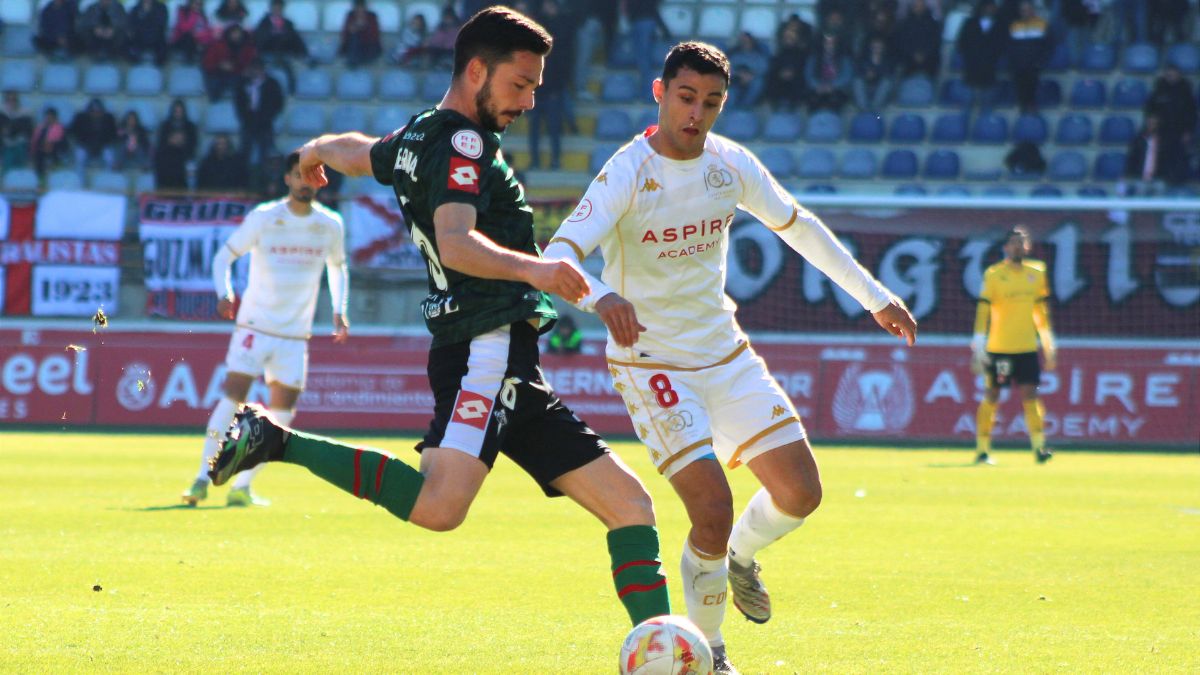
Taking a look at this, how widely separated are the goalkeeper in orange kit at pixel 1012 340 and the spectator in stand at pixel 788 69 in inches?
325

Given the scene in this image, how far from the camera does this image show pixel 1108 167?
A: 24.8 metres

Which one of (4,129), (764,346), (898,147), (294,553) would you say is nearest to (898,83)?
(898,147)

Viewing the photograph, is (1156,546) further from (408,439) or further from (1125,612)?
(408,439)

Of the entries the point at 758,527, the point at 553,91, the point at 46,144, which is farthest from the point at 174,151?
the point at 758,527

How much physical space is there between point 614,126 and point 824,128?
11.1ft

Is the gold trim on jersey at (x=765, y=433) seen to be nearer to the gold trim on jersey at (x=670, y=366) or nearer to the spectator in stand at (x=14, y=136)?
the gold trim on jersey at (x=670, y=366)

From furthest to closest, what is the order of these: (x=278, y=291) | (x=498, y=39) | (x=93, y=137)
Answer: (x=93, y=137) < (x=278, y=291) < (x=498, y=39)

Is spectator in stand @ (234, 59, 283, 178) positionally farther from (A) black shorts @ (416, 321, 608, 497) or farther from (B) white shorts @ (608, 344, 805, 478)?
(A) black shorts @ (416, 321, 608, 497)

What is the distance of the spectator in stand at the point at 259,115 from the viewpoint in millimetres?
23766

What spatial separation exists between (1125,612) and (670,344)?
2.47 metres

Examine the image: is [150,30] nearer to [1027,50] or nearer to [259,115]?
[259,115]

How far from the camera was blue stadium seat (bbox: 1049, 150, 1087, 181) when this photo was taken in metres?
24.7

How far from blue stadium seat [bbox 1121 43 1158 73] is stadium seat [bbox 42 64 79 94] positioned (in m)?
17.2

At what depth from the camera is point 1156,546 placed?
30.8ft
